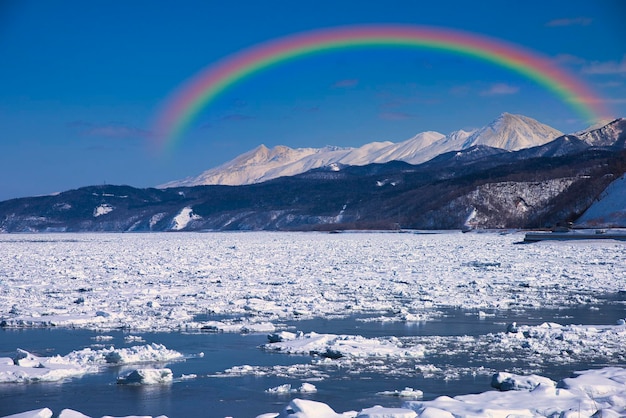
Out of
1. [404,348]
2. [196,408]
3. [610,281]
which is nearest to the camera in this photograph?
[196,408]

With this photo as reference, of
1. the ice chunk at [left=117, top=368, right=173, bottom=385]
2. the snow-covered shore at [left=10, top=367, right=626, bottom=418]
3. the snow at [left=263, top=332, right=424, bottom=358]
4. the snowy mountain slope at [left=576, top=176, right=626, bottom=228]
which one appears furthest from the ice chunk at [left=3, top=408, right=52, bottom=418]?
the snowy mountain slope at [left=576, top=176, right=626, bottom=228]

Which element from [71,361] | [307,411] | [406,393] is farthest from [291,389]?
[71,361]

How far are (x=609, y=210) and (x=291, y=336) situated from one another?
71333 millimetres

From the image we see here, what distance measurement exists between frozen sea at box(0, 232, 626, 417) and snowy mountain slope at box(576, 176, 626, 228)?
50358 millimetres

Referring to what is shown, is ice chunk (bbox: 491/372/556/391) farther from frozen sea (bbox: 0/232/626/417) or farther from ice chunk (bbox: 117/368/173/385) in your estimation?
ice chunk (bbox: 117/368/173/385)

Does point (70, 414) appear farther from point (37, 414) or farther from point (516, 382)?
point (516, 382)

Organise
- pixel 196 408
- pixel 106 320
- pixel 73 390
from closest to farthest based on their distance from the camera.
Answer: pixel 196 408 < pixel 73 390 < pixel 106 320

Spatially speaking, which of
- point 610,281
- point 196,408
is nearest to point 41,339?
point 196,408

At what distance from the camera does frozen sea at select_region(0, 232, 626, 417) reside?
9859mm

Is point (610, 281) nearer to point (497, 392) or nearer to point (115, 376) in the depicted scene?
point (497, 392)

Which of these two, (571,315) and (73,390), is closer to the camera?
(73,390)

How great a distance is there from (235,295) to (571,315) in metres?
8.89

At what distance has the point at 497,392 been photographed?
31.7ft

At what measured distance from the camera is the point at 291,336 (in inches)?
544
